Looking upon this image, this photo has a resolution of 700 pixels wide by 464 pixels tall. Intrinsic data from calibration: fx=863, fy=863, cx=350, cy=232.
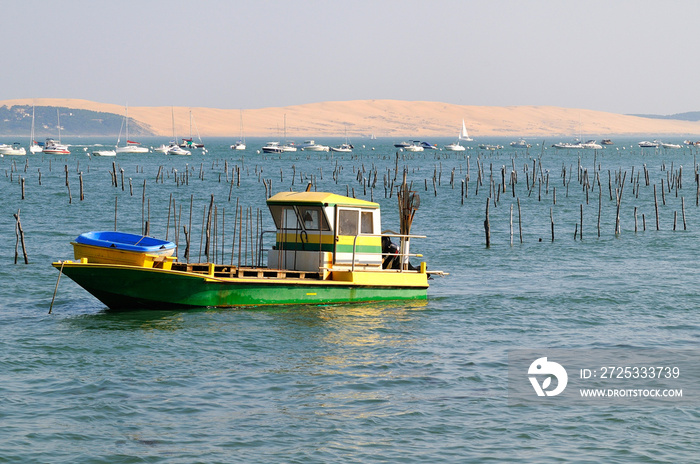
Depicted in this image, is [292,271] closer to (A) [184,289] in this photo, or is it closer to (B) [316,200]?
(B) [316,200]

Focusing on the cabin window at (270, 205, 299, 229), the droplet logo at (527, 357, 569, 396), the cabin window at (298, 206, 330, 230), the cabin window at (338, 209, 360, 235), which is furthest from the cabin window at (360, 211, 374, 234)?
the droplet logo at (527, 357, 569, 396)

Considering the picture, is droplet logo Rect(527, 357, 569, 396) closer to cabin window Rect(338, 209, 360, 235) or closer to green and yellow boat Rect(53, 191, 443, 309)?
green and yellow boat Rect(53, 191, 443, 309)

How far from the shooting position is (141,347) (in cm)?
1980

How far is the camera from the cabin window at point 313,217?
24.6 metres

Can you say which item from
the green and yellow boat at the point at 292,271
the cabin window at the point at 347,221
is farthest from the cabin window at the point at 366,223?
the cabin window at the point at 347,221

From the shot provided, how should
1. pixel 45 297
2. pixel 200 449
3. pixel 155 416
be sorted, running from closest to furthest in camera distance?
1. pixel 200 449
2. pixel 155 416
3. pixel 45 297

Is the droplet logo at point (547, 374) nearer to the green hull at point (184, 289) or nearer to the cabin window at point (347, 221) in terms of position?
the green hull at point (184, 289)

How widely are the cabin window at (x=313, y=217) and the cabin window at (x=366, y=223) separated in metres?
1.14

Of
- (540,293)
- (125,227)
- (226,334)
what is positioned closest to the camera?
(226,334)

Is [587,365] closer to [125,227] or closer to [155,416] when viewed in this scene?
[155,416]

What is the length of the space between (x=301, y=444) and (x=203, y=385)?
3.62 meters

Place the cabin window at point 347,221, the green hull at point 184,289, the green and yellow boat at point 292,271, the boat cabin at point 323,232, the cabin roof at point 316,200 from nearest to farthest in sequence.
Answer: the green hull at point 184,289, the green and yellow boat at point 292,271, the cabin roof at point 316,200, the boat cabin at point 323,232, the cabin window at point 347,221

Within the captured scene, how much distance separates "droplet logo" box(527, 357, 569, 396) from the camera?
669 inches

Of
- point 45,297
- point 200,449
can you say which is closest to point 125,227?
point 45,297
